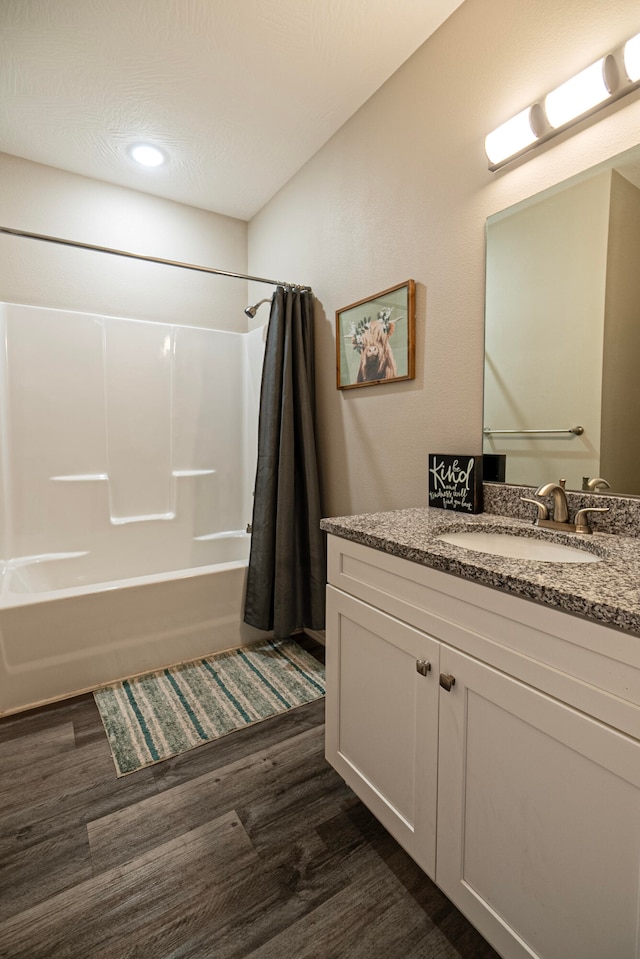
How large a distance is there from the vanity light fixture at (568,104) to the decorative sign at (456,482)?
940 millimetres

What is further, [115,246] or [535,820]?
[115,246]

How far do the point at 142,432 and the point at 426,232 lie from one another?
194 centimetres

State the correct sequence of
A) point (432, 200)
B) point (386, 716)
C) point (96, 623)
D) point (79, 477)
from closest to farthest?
point (386, 716)
point (432, 200)
point (96, 623)
point (79, 477)

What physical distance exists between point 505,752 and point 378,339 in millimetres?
1594

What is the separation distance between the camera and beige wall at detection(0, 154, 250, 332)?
8.01 feet

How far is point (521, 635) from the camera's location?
82cm

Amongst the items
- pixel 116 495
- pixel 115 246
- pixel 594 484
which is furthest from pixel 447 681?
pixel 115 246

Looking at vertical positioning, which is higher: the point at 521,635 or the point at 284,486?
the point at 284,486

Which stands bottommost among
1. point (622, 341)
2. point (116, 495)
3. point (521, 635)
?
point (521, 635)

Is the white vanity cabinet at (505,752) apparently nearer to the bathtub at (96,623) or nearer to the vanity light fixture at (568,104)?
the bathtub at (96,623)

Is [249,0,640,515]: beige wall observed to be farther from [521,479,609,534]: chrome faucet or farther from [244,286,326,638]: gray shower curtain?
[521,479,609,534]: chrome faucet

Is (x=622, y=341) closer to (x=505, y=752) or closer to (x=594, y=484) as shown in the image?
(x=594, y=484)

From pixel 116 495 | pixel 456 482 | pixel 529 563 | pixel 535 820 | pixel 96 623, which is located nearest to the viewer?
pixel 535 820

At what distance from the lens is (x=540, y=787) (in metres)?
0.78
